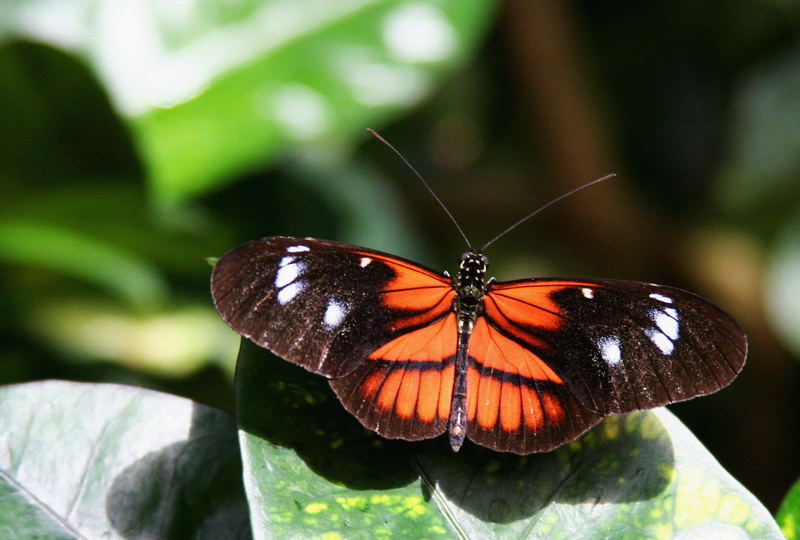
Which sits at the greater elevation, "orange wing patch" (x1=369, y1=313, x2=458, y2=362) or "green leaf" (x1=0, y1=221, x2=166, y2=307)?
"green leaf" (x1=0, y1=221, x2=166, y2=307)

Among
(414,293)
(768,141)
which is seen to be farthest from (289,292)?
(768,141)

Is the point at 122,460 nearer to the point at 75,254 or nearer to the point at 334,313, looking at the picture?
the point at 334,313

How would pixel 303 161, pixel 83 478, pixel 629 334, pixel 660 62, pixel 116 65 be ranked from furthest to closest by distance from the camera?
1. pixel 660 62
2. pixel 303 161
3. pixel 116 65
4. pixel 629 334
5. pixel 83 478

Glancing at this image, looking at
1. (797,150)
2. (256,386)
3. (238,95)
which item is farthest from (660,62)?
(256,386)

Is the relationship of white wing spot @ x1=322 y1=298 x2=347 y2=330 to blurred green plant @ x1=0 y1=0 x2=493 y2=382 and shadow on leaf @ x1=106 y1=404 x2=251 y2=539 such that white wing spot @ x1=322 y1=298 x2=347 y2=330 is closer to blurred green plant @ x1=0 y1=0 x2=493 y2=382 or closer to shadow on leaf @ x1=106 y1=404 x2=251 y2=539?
shadow on leaf @ x1=106 y1=404 x2=251 y2=539

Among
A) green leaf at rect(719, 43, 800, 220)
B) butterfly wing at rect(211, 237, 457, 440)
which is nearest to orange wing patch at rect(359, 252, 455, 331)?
butterfly wing at rect(211, 237, 457, 440)

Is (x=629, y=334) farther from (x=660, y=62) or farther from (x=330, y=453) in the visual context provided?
(x=660, y=62)
